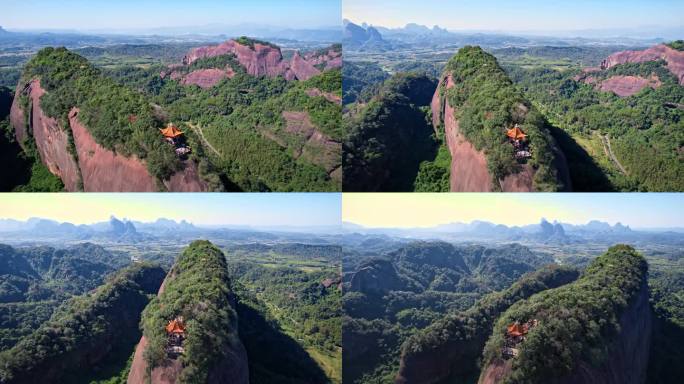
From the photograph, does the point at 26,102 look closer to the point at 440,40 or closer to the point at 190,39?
the point at 190,39

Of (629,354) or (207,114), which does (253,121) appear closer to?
(207,114)

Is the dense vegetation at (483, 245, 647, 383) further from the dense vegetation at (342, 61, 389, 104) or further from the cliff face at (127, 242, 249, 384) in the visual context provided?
the dense vegetation at (342, 61, 389, 104)

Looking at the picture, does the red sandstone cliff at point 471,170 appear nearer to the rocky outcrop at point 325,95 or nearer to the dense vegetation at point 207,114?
the dense vegetation at point 207,114

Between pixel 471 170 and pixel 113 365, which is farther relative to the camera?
pixel 113 365

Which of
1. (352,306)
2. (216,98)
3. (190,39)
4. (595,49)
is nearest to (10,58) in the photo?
(190,39)

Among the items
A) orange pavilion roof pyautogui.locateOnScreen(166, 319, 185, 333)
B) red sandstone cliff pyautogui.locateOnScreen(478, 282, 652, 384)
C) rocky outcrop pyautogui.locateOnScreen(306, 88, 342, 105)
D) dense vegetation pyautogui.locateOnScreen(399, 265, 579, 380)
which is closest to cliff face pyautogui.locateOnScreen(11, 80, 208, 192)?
orange pavilion roof pyautogui.locateOnScreen(166, 319, 185, 333)

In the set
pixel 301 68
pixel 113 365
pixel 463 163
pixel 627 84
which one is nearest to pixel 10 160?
pixel 113 365
